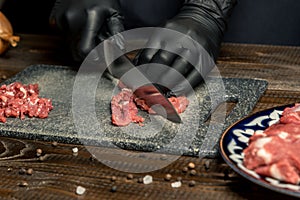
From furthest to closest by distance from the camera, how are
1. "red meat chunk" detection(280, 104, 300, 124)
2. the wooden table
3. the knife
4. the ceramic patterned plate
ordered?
the knife
"red meat chunk" detection(280, 104, 300, 124)
the wooden table
the ceramic patterned plate

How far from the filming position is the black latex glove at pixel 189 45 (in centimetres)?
174

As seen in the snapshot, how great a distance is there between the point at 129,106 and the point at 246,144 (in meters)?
0.42

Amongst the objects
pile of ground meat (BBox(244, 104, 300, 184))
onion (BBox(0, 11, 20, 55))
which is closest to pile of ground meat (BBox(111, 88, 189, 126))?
pile of ground meat (BBox(244, 104, 300, 184))

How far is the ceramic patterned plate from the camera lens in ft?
3.66

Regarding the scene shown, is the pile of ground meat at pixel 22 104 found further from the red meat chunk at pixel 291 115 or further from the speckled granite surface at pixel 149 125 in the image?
the red meat chunk at pixel 291 115

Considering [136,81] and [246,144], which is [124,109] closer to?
[136,81]

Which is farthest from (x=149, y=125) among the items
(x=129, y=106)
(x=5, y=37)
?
(x=5, y=37)

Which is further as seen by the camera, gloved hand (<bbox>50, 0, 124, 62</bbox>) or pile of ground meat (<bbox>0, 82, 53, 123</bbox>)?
gloved hand (<bbox>50, 0, 124, 62</bbox>)

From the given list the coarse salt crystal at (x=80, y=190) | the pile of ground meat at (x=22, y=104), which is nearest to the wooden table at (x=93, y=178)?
the coarse salt crystal at (x=80, y=190)

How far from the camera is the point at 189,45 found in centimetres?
184

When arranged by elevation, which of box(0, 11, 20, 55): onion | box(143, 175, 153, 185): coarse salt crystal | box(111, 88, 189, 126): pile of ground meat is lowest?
box(0, 11, 20, 55): onion

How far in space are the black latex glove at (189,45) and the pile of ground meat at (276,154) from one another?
1.65 ft

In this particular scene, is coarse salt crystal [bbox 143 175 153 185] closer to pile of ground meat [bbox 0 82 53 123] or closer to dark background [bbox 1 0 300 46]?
pile of ground meat [bbox 0 82 53 123]

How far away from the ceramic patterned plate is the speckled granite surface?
0.08m
